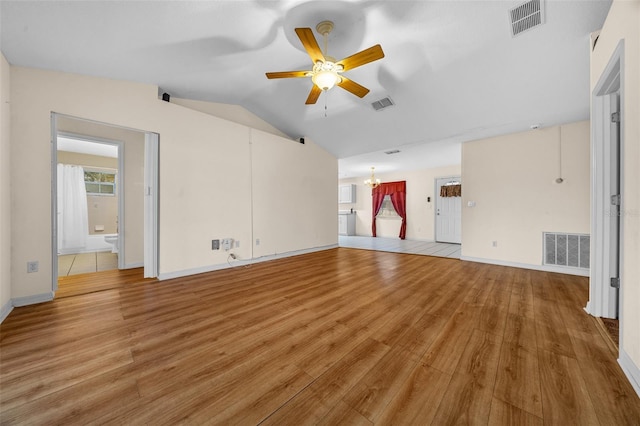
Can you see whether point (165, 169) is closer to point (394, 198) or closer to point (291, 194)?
point (291, 194)

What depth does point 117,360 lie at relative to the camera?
147 centimetres

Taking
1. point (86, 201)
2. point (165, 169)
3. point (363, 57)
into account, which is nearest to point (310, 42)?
point (363, 57)

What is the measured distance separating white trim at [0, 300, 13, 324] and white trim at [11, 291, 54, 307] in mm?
46

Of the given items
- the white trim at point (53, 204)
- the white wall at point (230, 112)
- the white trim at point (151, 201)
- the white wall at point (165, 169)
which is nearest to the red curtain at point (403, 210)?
the white wall at point (165, 169)

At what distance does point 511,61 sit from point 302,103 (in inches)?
115

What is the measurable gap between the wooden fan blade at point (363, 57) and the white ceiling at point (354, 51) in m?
0.52

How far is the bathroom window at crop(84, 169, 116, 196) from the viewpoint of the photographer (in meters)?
6.08

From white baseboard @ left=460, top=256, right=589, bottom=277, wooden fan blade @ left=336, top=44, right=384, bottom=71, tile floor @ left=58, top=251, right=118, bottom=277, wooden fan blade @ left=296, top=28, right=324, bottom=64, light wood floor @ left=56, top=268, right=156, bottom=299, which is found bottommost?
tile floor @ left=58, top=251, right=118, bottom=277

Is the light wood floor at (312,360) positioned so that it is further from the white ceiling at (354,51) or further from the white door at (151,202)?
the white ceiling at (354,51)

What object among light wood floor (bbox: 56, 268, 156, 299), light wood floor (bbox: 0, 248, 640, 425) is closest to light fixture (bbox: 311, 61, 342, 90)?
light wood floor (bbox: 0, 248, 640, 425)

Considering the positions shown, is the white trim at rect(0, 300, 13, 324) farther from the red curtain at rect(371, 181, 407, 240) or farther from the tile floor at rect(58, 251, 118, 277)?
the red curtain at rect(371, 181, 407, 240)

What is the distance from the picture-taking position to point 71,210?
5688mm

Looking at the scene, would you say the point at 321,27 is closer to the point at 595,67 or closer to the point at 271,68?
the point at 271,68

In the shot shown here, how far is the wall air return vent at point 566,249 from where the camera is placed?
11.7 ft
